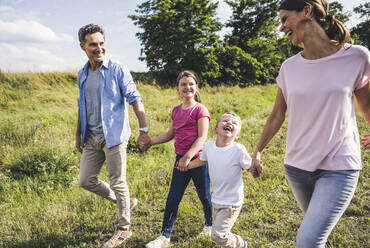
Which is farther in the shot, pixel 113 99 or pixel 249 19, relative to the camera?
pixel 249 19

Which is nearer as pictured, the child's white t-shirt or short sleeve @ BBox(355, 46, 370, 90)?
short sleeve @ BBox(355, 46, 370, 90)

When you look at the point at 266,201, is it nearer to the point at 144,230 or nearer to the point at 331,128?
the point at 144,230

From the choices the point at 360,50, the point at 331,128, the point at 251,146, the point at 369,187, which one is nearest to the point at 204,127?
the point at 331,128

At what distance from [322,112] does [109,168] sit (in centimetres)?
244

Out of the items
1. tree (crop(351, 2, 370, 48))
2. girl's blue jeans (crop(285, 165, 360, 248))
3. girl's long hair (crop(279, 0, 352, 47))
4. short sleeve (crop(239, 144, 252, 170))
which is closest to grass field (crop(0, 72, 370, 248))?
short sleeve (crop(239, 144, 252, 170))

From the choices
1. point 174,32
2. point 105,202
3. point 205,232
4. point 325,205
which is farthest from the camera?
point 174,32

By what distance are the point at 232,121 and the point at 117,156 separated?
148 cm

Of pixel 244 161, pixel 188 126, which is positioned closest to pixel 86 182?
pixel 188 126

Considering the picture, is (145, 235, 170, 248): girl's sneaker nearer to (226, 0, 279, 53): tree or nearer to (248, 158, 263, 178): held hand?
(248, 158, 263, 178): held hand

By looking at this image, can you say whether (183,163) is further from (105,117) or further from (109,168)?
(105,117)

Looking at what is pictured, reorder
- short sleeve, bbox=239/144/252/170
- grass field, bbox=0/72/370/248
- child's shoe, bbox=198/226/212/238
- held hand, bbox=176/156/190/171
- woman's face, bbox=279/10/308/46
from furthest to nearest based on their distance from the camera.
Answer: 1. grass field, bbox=0/72/370/248
2. child's shoe, bbox=198/226/212/238
3. held hand, bbox=176/156/190/171
4. short sleeve, bbox=239/144/252/170
5. woman's face, bbox=279/10/308/46

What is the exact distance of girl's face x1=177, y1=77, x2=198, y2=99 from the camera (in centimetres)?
323

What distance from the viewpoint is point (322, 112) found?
76.1 inches

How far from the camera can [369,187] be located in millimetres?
4730
